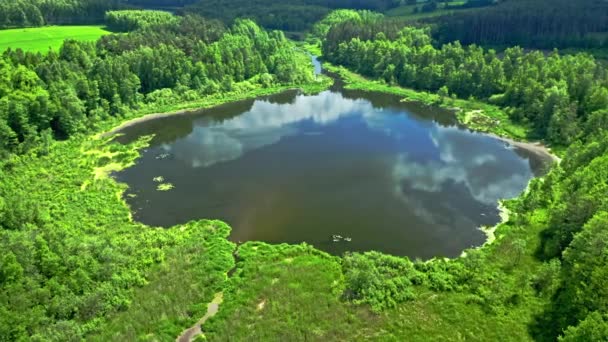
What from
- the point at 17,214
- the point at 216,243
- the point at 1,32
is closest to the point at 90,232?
the point at 17,214

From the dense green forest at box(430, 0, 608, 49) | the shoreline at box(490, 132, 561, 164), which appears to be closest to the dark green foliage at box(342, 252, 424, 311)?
the shoreline at box(490, 132, 561, 164)

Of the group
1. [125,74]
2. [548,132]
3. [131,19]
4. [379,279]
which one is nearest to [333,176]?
[379,279]

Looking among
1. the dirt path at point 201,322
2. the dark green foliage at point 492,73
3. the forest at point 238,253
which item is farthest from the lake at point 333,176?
the dark green foliage at point 492,73

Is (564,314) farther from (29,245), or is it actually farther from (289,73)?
(289,73)

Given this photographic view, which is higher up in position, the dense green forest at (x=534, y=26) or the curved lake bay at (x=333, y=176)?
the dense green forest at (x=534, y=26)

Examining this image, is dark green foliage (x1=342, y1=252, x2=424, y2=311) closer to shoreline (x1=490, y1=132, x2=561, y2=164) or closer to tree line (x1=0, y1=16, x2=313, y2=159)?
shoreline (x1=490, y1=132, x2=561, y2=164)

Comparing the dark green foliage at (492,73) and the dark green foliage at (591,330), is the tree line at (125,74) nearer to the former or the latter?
the dark green foliage at (492,73)
